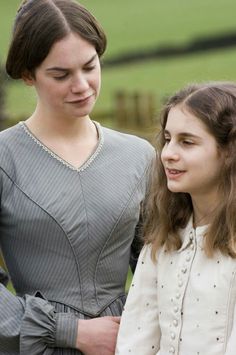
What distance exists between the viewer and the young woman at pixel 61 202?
10.1ft

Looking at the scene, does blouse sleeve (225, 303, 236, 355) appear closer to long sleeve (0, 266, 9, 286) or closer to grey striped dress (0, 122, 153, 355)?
grey striped dress (0, 122, 153, 355)

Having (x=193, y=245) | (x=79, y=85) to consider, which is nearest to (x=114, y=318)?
(x=193, y=245)

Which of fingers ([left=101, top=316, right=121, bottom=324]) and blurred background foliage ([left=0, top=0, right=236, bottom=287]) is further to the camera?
blurred background foliage ([left=0, top=0, right=236, bottom=287])

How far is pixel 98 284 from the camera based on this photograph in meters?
3.20

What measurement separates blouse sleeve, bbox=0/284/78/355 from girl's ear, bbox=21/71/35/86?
0.69 meters

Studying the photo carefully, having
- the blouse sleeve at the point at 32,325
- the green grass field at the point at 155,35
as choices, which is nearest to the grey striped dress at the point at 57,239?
the blouse sleeve at the point at 32,325

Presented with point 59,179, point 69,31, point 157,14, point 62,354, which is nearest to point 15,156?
point 59,179

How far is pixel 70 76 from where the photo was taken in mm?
3078

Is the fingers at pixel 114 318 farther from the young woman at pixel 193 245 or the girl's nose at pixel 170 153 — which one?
A: the girl's nose at pixel 170 153

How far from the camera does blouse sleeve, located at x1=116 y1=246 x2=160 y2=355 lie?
3072 millimetres

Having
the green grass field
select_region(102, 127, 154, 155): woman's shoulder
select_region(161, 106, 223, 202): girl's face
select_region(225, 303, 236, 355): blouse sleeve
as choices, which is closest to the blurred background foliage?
the green grass field

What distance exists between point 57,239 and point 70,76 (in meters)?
0.53

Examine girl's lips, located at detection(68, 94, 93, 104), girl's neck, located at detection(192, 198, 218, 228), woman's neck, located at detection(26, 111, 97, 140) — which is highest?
girl's lips, located at detection(68, 94, 93, 104)

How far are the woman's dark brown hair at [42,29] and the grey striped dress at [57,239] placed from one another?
0.26 m
